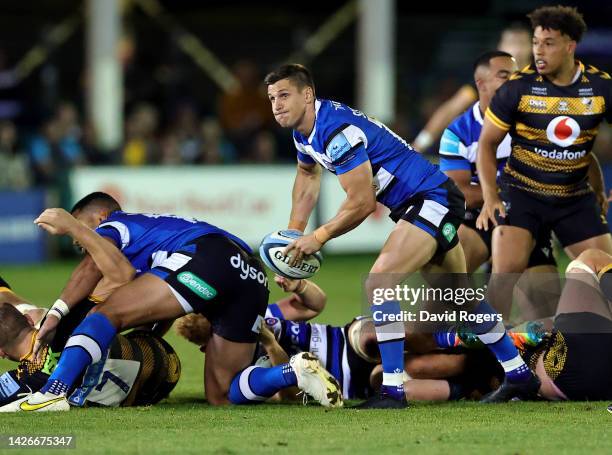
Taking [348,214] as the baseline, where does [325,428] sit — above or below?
below

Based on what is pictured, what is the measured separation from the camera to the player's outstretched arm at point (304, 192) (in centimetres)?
777

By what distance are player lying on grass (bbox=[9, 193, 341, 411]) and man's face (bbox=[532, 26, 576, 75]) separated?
2211 mm

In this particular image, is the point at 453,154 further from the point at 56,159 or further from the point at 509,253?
the point at 56,159

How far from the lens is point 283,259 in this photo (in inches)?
274

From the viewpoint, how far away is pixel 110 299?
6.78m

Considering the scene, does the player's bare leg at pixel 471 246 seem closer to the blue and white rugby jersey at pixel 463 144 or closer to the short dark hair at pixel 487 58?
the blue and white rugby jersey at pixel 463 144

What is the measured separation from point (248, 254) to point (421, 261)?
0.99m

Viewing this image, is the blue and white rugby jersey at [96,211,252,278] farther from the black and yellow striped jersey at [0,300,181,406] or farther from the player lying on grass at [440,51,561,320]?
the player lying on grass at [440,51,561,320]

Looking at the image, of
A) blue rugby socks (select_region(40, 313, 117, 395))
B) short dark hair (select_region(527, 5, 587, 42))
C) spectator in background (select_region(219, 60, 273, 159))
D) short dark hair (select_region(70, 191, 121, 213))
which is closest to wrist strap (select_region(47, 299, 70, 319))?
blue rugby socks (select_region(40, 313, 117, 395))

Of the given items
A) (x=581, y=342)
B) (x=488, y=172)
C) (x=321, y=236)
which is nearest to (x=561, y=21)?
(x=488, y=172)

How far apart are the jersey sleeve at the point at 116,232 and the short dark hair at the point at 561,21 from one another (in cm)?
290

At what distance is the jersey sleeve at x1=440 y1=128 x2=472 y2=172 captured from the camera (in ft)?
30.3

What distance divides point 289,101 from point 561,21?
1937mm

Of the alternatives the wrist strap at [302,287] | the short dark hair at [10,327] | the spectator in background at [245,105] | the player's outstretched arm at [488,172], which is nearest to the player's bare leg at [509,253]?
the player's outstretched arm at [488,172]
